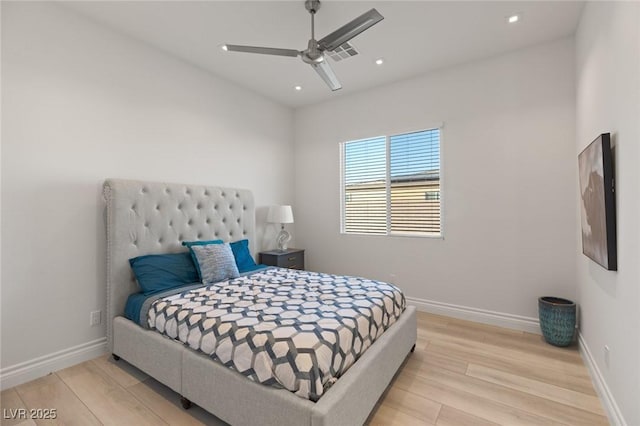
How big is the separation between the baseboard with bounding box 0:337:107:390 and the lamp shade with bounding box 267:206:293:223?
220 centimetres

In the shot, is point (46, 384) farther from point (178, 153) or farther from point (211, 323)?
point (178, 153)

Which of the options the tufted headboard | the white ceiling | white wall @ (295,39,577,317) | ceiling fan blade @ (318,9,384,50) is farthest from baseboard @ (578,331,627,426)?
the tufted headboard

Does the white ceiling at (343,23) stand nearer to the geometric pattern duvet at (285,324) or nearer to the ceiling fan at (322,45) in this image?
the ceiling fan at (322,45)

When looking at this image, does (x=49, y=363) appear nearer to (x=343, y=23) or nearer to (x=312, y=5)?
(x=312, y=5)

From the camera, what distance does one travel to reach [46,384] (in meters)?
2.10

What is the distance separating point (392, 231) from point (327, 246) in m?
1.05

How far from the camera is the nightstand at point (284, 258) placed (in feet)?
12.7

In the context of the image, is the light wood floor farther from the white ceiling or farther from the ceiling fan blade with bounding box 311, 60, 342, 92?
the white ceiling

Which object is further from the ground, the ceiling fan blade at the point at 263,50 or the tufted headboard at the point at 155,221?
the ceiling fan blade at the point at 263,50

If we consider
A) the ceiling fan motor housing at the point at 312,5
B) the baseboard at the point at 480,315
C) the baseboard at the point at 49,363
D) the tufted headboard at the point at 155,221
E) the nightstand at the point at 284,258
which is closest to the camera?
the baseboard at the point at 49,363

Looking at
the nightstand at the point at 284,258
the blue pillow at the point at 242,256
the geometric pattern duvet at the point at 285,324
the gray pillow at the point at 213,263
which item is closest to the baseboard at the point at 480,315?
the geometric pattern duvet at the point at 285,324

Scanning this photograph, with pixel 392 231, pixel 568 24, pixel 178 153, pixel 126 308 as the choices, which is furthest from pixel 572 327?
pixel 178 153

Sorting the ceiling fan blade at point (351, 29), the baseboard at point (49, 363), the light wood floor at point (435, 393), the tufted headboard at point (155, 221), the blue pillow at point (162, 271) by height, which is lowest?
the light wood floor at point (435, 393)

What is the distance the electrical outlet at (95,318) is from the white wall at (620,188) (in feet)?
12.0
